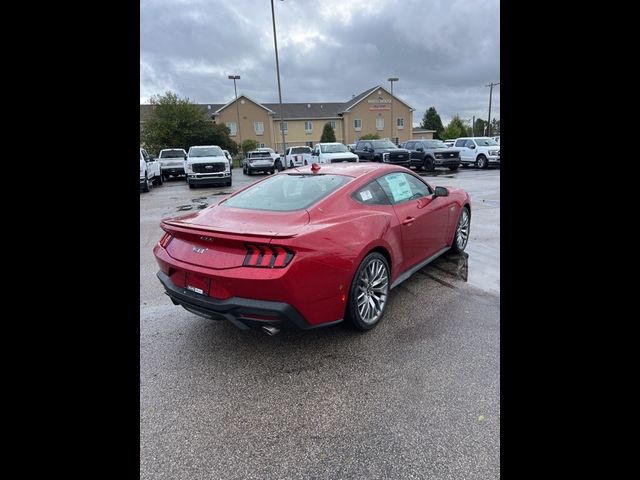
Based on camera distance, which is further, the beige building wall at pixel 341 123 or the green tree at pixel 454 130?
the green tree at pixel 454 130

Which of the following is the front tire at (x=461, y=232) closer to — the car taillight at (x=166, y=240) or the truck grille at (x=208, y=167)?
the car taillight at (x=166, y=240)

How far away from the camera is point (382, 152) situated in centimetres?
2223

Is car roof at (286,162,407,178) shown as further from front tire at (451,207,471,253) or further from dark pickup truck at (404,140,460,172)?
dark pickup truck at (404,140,460,172)

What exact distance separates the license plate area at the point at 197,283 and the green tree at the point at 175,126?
39.4 m

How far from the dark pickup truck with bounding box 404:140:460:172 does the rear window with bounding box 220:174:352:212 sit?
62.0ft

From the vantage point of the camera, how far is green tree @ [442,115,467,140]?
63.4 m

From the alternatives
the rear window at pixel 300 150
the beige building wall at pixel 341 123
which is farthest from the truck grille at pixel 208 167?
the beige building wall at pixel 341 123

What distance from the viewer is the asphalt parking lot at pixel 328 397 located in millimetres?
2061

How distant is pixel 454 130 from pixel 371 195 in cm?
6634
